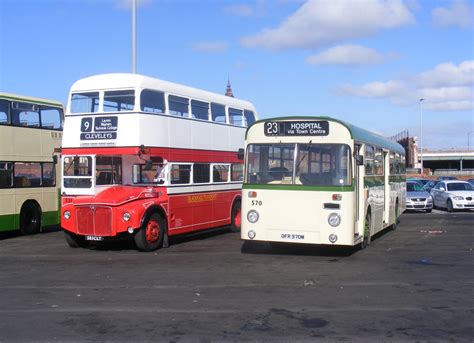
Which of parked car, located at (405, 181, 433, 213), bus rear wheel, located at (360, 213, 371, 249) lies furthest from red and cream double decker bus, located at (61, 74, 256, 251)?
parked car, located at (405, 181, 433, 213)

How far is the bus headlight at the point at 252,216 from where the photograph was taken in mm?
12961

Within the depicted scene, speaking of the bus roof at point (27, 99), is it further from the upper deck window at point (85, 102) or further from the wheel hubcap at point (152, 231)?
the wheel hubcap at point (152, 231)

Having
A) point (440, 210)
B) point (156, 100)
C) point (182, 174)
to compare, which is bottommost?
point (440, 210)

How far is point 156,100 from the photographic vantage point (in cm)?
1515

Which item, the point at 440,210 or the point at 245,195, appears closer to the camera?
the point at 245,195

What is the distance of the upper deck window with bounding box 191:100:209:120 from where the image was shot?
16.8 meters

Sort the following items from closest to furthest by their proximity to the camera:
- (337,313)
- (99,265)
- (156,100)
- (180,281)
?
(337,313)
(180,281)
(99,265)
(156,100)

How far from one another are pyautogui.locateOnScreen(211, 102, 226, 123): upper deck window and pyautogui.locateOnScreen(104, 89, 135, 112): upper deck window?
3.81 metres

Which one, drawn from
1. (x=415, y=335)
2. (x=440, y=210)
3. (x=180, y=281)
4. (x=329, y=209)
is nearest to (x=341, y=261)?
(x=329, y=209)

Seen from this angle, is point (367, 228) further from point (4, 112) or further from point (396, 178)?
point (4, 112)

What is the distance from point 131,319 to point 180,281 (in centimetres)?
285

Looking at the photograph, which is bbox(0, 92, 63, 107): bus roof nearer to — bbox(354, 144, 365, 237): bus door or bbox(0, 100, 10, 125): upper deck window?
bbox(0, 100, 10, 125): upper deck window

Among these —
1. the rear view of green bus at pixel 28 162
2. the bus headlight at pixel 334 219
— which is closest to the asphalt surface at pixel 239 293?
the bus headlight at pixel 334 219

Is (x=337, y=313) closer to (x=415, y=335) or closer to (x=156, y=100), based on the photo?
(x=415, y=335)
